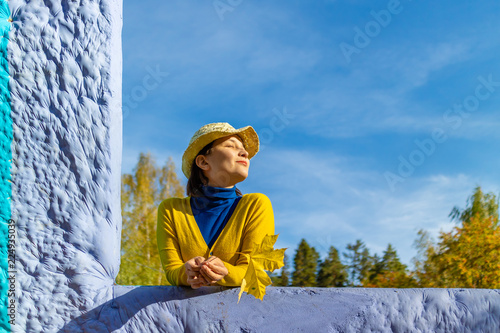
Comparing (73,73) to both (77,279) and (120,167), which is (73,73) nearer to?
(120,167)

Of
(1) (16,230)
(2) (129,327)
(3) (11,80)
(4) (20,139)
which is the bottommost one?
(2) (129,327)

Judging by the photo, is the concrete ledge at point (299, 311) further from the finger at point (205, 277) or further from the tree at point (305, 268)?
the tree at point (305, 268)

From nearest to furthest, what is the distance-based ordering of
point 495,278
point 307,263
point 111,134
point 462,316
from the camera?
point 462,316 → point 111,134 → point 495,278 → point 307,263

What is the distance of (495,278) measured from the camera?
17.6 ft

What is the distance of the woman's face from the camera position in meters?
1.97

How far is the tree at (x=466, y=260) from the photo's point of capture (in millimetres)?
5488

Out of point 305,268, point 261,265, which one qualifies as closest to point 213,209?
point 261,265

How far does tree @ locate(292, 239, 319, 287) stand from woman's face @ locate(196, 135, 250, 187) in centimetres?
393

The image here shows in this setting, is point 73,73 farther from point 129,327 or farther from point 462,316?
point 462,316

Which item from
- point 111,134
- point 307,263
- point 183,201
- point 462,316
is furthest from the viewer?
point 307,263

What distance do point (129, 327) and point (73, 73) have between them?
→ 104 centimetres

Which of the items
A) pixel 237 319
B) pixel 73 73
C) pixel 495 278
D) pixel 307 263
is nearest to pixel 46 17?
pixel 73 73

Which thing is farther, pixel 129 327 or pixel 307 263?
pixel 307 263

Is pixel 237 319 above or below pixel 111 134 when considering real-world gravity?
below
